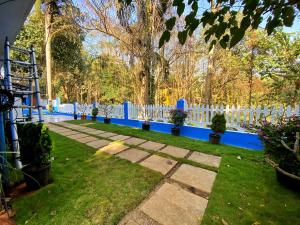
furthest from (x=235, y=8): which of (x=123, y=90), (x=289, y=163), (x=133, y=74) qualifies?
(x=123, y=90)

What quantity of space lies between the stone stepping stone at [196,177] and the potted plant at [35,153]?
1.82 meters

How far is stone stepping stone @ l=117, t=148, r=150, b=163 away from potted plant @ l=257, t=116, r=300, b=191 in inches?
83.6

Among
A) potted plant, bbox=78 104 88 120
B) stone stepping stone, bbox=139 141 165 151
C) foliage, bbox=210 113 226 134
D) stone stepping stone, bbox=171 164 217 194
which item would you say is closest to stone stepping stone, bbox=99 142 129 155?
stone stepping stone, bbox=139 141 165 151

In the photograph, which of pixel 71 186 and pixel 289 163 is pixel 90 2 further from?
pixel 289 163

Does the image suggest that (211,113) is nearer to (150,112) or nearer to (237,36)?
(150,112)

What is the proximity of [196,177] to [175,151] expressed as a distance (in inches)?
47.9

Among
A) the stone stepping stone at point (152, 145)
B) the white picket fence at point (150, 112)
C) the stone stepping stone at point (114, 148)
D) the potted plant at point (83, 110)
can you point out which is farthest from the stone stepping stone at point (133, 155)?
the potted plant at point (83, 110)

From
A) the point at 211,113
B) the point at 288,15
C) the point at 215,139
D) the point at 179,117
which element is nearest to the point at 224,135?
the point at 215,139

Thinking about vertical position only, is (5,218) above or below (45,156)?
below

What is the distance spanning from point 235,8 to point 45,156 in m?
2.57

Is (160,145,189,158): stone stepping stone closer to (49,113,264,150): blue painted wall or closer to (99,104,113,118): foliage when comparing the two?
(49,113,264,150): blue painted wall

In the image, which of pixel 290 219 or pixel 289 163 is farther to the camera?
pixel 289 163

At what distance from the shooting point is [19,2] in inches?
63.7

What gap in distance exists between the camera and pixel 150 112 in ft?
21.7
